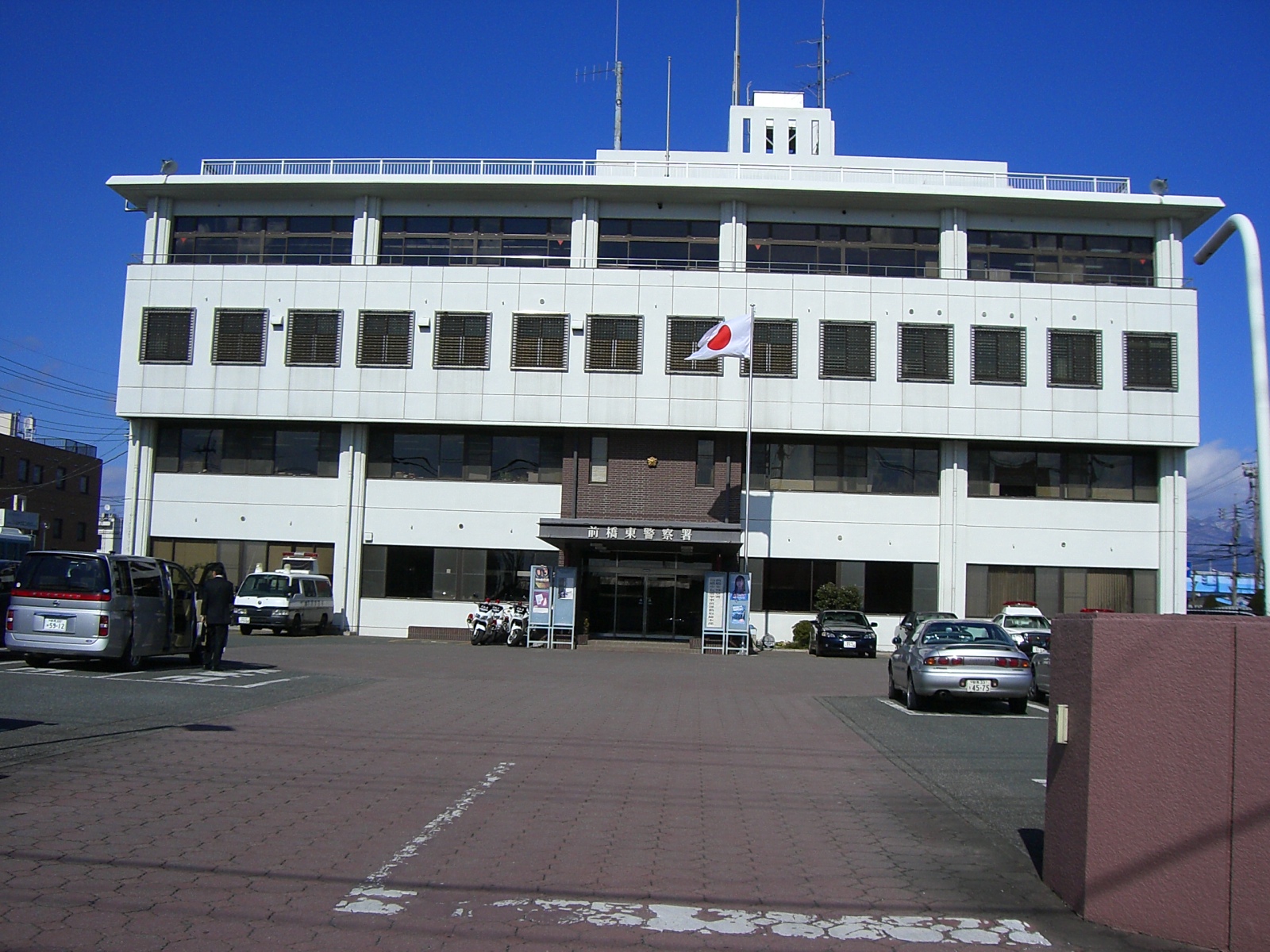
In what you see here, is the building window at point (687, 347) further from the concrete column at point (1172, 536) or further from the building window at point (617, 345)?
the concrete column at point (1172, 536)

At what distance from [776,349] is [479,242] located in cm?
1143

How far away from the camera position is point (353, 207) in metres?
40.1

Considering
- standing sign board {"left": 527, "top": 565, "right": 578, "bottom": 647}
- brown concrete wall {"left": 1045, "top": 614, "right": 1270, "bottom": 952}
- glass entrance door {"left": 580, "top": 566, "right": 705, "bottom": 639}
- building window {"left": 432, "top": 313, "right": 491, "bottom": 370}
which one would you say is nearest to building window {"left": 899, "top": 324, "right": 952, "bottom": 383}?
glass entrance door {"left": 580, "top": 566, "right": 705, "bottom": 639}

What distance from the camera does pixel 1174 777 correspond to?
5582 mm

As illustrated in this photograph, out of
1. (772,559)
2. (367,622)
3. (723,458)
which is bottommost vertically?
(367,622)

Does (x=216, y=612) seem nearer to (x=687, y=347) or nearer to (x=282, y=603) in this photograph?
(x=282, y=603)

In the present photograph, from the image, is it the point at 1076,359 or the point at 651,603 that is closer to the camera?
the point at 1076,359

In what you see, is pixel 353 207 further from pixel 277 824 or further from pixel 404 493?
pixel 277 824

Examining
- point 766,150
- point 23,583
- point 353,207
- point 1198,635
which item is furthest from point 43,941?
point 766,150

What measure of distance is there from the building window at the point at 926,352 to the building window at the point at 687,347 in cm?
635

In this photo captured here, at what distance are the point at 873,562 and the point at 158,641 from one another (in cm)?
2531

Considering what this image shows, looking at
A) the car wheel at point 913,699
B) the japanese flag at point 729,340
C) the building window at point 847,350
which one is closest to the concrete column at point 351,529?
the japanese flag at point 729,340

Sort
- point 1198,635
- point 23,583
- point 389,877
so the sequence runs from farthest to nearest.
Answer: point 23,583, point 389,877, point 1198,635

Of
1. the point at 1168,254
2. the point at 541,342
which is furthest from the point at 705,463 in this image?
the point at 1168,254
